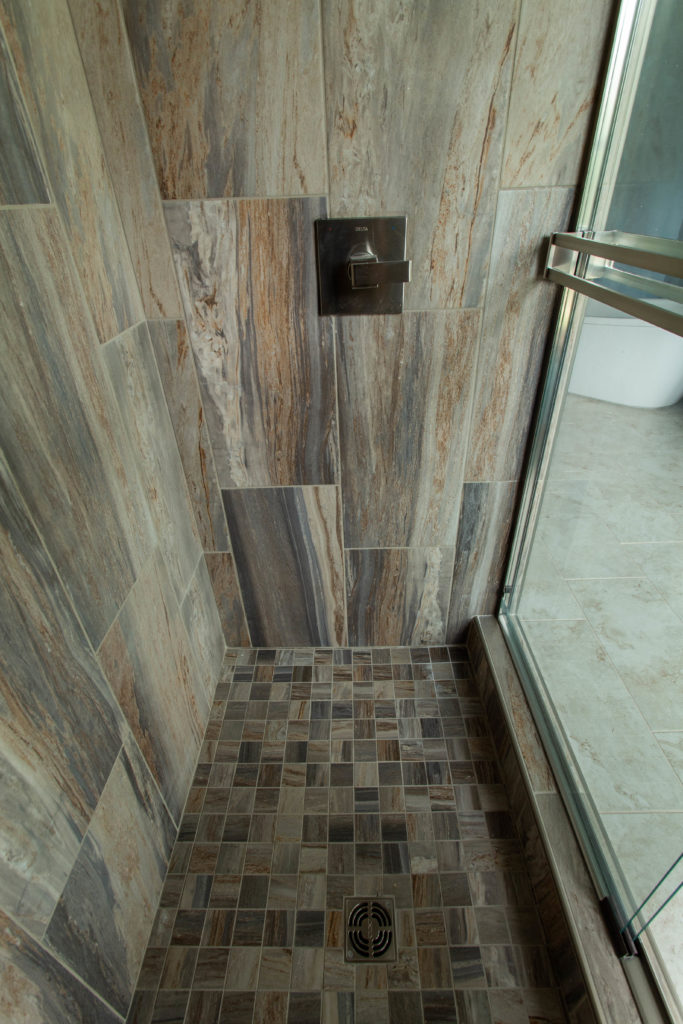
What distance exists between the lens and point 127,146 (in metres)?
1.00

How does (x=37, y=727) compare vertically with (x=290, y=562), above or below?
above

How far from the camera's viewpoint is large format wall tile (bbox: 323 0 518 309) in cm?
92

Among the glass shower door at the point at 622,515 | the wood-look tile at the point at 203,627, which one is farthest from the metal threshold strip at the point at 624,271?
the wood-look tile at the point at 203,627

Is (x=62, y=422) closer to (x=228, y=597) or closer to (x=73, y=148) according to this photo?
(x=73, y=148)

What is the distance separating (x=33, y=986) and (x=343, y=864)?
0.63 m

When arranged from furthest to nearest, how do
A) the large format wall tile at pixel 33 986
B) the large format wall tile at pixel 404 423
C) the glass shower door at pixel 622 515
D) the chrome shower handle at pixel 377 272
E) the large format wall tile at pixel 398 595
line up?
the large format wall tile at pixel 398 595, the large format wall tile at pixel 404 423, the chrome shower handle at pixel 377 272, the glass shower door at pixel 622 515, the large format wall tile at pixel 33 986

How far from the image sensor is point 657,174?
862 mm

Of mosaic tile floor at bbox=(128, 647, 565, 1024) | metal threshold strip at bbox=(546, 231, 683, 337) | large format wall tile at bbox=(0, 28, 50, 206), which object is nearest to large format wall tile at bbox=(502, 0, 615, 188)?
metal threshold strip at bbox=(546, 231, 683, 337)

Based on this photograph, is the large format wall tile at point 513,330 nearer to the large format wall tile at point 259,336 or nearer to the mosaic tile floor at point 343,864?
the large format wall tile at point 259,336

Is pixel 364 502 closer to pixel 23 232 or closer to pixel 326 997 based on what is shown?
pixel 23 232

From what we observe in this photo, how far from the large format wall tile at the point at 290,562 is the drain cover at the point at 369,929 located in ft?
2.25

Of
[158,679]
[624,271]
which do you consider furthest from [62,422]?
[624,271]

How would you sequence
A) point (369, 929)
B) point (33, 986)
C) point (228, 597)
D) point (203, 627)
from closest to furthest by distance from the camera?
point (33, 986) → point (369, 929) → point (203, 627) → point (228, 597)

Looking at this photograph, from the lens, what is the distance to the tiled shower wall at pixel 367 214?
93 centimetres
